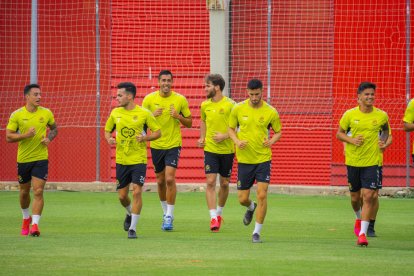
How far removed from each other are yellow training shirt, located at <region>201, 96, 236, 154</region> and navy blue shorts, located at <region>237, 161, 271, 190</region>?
68.6 inches

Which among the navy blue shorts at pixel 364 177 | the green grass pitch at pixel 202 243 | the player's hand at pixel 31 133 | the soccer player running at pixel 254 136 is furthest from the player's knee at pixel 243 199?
→ the player's hand at pixel 31 133

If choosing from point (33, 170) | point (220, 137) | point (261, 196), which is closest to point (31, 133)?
point (33, 170)

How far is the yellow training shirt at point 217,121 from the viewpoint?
1666 centimetres

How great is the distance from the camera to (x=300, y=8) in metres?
24.3

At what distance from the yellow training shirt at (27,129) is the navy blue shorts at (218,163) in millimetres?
2656

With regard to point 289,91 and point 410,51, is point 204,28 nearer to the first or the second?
point 289,91

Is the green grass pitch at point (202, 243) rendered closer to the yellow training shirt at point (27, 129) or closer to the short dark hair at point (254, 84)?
the yellow training shirt at point (27, 129)

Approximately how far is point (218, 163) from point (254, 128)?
216 centimetres

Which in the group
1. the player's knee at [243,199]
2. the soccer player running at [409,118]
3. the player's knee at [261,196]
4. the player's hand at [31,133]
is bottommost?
the player's knee at [243,199]

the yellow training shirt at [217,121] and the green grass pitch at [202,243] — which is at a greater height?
the yellow training shirt at [217,121]

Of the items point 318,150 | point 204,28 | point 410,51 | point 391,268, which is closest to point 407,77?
point 410,51

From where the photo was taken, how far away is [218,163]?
55.0 feet

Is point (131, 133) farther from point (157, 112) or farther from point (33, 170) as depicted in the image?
point (157, 112)

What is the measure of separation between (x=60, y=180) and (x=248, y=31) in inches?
228
